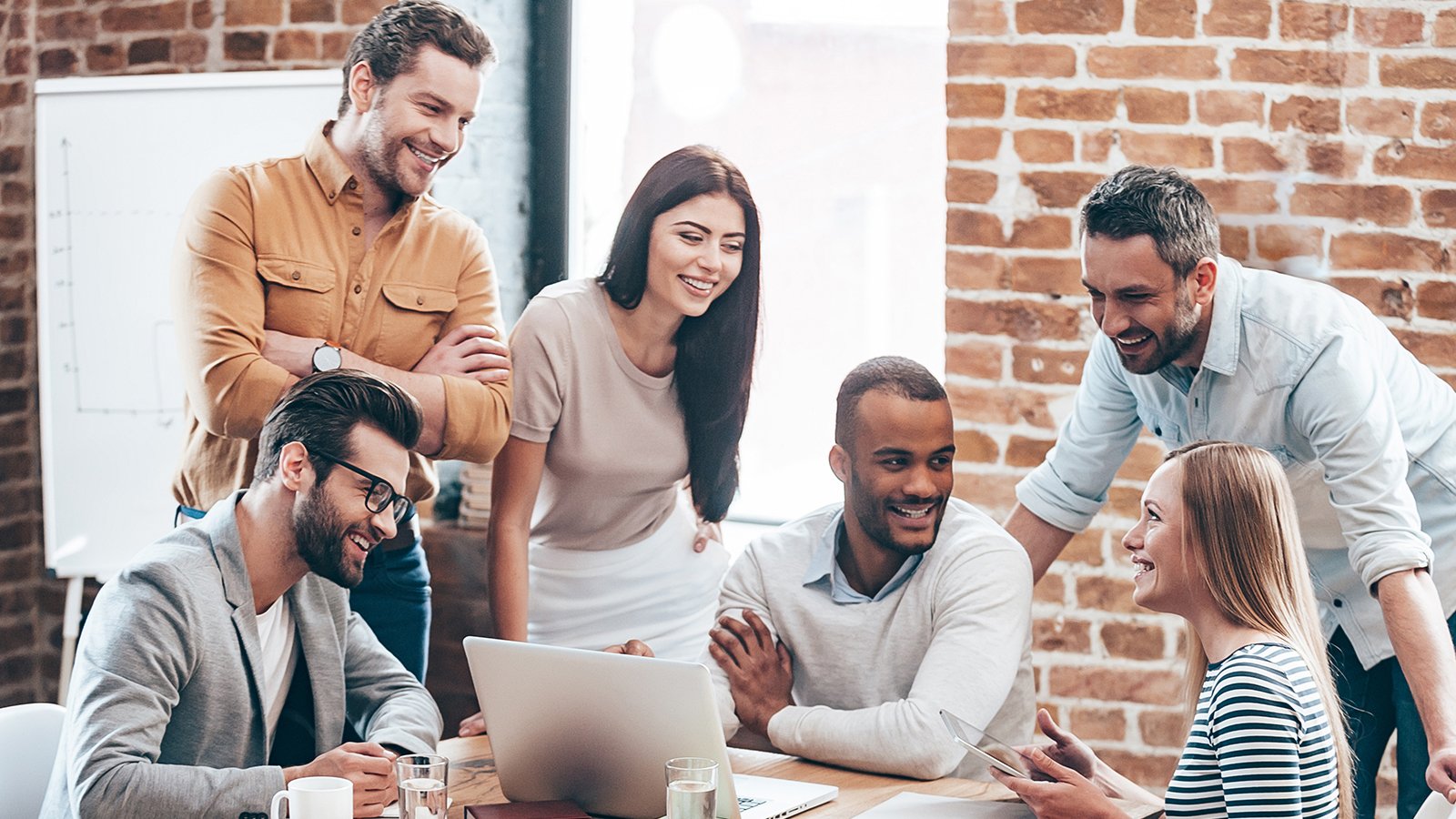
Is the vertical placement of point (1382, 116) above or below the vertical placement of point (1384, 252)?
above

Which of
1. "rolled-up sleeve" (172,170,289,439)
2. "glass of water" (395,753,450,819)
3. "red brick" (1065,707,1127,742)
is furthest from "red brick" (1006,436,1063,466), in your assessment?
"glass of water" (395,753,450,819)

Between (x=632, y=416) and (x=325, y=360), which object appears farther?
(x=632, y=416)

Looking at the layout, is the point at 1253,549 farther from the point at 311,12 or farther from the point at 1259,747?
the point at 311,12

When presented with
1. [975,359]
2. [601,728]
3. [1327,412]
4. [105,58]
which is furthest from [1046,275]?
[105,58]

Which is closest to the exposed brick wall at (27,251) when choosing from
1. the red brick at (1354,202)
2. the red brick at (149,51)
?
the red brick at (149,51)

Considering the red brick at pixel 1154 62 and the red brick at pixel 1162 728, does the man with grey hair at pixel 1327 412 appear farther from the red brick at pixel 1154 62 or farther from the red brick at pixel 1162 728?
the red brick at pixel 1154 62

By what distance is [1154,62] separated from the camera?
278 centimetres

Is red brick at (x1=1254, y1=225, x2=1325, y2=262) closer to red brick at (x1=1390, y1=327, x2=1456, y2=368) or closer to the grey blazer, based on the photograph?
red brick at (x1=1390, y1=327, x2=1456, y2=368)

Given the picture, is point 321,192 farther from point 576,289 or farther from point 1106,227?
point 1106,227

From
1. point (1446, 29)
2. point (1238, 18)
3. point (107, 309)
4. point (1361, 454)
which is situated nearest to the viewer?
point (1361, 454)

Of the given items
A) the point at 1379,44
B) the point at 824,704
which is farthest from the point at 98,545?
the point at 1379,44

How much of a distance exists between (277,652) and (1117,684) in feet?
5.57

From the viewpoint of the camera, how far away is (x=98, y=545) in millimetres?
3369

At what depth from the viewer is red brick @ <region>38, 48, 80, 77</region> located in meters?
3.62
